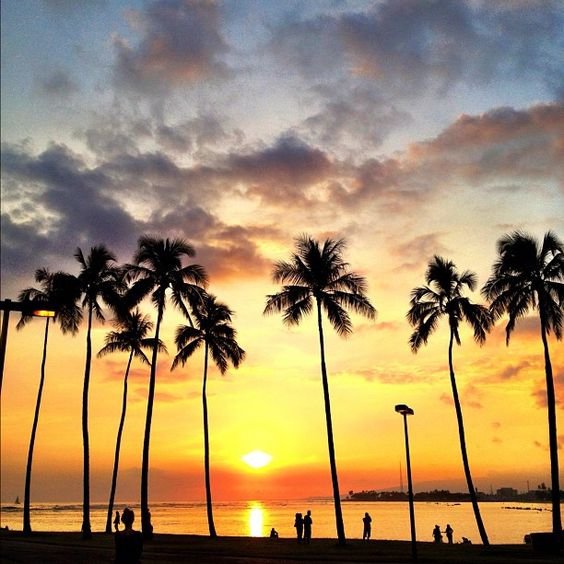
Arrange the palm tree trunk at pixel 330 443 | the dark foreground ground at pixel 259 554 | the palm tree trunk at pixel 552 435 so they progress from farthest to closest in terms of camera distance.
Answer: the palm tree trunk at pixel 330 443 < the palm tree trunk at pixel 552 435 < the dark foreground ground at pixel 259 554

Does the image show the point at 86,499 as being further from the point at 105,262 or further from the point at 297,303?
the point at 297,303

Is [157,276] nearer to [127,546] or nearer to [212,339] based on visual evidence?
[212,339]

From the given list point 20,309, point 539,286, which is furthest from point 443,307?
point 20,309

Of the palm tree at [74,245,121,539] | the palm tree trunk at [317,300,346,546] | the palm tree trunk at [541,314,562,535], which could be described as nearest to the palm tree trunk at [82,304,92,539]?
the palm tree at [74,245,121,539]

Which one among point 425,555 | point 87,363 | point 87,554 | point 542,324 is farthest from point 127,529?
point 87,363

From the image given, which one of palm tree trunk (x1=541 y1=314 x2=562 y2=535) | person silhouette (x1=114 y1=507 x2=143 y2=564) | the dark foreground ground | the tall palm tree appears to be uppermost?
the tall palm tree

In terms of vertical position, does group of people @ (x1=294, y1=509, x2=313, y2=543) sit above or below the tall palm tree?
below

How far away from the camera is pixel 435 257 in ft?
153

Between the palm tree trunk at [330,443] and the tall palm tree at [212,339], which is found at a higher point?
the tall palm tree at [212,339]

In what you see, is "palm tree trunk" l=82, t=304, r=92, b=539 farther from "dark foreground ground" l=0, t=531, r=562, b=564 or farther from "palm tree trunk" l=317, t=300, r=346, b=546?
"palm tree trunk" l=317, t=300, r=346, b=546

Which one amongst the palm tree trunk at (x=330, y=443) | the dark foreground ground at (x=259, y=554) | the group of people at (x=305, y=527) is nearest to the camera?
the dark foreground ground at (x=259, y=554)

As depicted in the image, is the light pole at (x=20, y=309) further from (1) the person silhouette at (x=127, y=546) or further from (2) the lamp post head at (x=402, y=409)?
(2) the lamp post head at (x=402, y=409)

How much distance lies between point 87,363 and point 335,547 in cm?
2114

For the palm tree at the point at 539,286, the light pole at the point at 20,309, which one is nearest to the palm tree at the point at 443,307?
the palm tree at the point at 539,286
